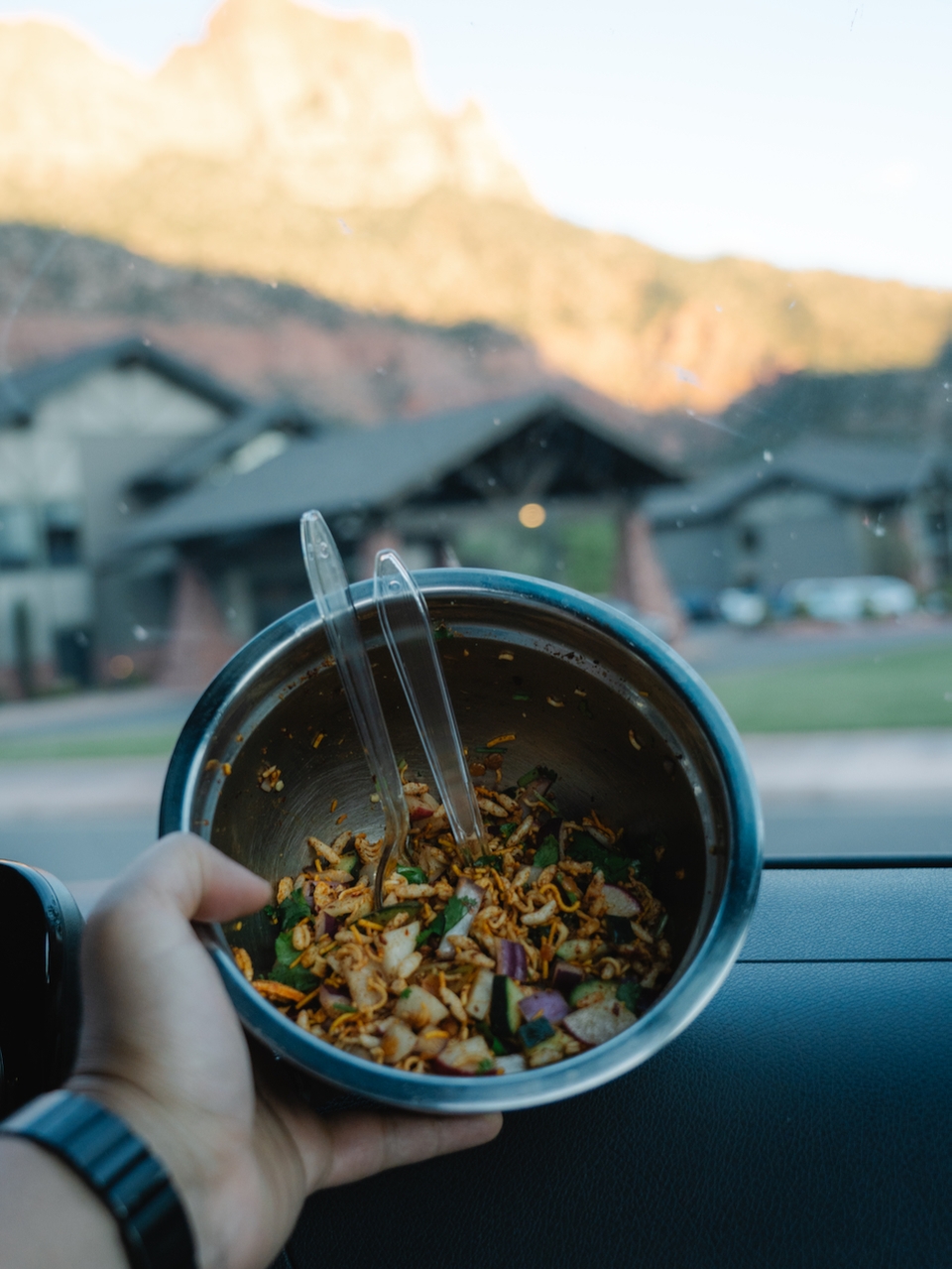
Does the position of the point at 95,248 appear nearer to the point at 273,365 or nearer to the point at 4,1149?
the point at 4,1149

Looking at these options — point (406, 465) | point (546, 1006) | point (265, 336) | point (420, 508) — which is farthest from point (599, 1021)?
point (265, 336)

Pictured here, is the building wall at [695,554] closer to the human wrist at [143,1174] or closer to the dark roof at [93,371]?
the dark roof at [93,371]

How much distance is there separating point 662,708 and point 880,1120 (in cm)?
48

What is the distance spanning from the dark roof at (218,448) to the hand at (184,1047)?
13632 millimetres

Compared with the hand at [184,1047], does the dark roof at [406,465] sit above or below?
above

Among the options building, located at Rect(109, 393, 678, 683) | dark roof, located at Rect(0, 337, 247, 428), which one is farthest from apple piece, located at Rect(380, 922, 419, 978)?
dark roof, located at Rect(0, 337, 247, 428)

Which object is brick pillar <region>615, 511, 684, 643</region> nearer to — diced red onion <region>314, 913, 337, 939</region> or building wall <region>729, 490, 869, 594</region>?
building wall <region>729, 490, 869, 594</region>

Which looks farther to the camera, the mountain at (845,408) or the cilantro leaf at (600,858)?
the mountain at (845,408)

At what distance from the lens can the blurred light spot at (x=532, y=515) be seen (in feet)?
26.5

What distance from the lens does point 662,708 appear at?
90cm

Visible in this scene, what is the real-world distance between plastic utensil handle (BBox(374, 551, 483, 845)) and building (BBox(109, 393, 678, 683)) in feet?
16.4

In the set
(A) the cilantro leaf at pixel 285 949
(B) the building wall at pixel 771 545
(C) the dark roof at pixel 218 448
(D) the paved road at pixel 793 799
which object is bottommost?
(D) the paved road at pixel 793 799

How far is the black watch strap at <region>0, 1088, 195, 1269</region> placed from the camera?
2.03 ft

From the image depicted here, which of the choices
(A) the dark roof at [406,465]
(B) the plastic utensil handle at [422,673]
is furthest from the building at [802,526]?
(B) the plastic utensil handle at [422,673]
